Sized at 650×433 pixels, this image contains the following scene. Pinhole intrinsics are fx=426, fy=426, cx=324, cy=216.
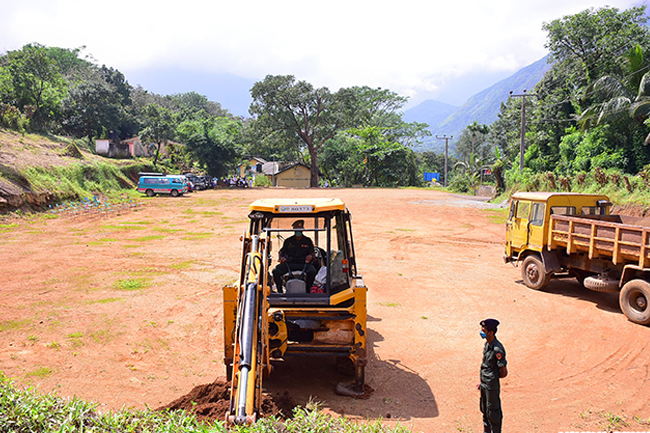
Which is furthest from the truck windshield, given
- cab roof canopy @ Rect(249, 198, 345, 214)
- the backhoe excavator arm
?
the backhoe excavator arm

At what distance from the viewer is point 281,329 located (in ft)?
18.7

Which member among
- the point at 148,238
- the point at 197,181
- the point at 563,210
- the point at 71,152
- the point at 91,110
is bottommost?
the point at 148,238

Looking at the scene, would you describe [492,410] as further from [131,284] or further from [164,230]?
[164,230]

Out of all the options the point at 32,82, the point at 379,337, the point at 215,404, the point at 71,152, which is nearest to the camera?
the point at 215,404

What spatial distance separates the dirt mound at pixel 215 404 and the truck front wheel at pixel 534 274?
881 centimetres

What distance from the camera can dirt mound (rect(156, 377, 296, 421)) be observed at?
4.91m

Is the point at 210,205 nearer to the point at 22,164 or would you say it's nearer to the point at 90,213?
the point at 90,213

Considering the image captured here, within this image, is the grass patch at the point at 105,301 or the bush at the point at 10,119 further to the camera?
the bush at the point at 10,119

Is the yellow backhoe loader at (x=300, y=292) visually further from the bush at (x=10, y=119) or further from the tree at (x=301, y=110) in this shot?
the tree at (x=301, y=110)

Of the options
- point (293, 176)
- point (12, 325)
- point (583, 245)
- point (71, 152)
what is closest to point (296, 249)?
point (12, 325)

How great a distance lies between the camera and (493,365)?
200 inches

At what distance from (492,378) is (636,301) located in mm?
6170

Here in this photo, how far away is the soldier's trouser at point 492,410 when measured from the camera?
4992mm

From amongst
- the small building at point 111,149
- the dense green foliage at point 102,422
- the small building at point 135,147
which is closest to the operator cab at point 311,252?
the dense green foliage at point 102,422
